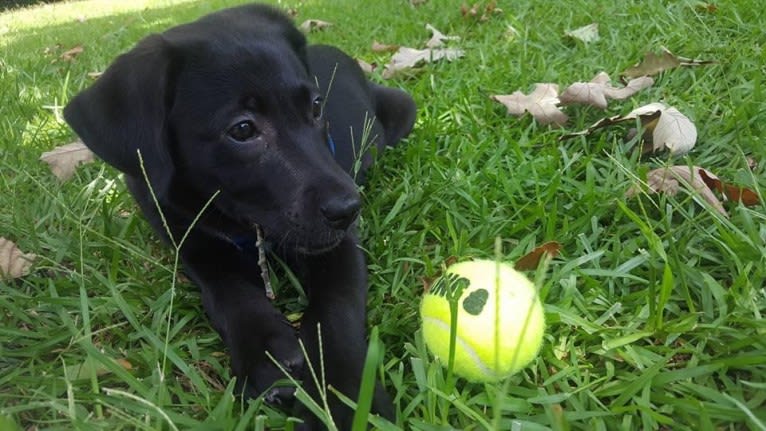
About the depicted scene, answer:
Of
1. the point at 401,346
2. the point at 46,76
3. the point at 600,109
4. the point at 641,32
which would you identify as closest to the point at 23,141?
the point at 46,76

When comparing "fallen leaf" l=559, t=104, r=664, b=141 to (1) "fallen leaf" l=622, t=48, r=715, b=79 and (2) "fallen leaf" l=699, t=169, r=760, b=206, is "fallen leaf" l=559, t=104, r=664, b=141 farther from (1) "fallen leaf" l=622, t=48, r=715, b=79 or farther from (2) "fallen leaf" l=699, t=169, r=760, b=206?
(1) "fallen leaf" l=622, t=48, r=715, b=79

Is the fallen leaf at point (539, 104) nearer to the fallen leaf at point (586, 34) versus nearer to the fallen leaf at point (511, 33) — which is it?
the fallen leaf at point (586, 34)

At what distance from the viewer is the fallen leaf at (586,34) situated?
3.02 metres

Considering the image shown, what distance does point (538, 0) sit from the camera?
→ 3.88 metres

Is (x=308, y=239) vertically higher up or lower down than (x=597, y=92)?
higher up

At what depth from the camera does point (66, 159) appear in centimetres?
240

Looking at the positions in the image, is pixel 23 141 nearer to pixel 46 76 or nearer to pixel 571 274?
pixel 46 76

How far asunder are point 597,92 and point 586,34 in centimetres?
94

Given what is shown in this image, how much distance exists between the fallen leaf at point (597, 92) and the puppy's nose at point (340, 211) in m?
1.07

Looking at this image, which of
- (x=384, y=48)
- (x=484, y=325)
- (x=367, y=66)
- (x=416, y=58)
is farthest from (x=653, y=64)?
(x=484, y=325)

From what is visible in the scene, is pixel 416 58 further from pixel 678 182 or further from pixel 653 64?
pixel 678 182

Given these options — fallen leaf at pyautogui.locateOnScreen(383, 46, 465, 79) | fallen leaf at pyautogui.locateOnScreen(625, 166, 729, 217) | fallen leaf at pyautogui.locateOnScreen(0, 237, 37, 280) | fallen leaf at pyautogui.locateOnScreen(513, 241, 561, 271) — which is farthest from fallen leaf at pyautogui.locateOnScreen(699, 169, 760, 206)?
fallen leaf at pyautogui.locateOnScreen(0, 237, 37, 280)

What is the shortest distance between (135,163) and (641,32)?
241cm

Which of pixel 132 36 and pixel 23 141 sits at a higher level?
pixel 23 141
